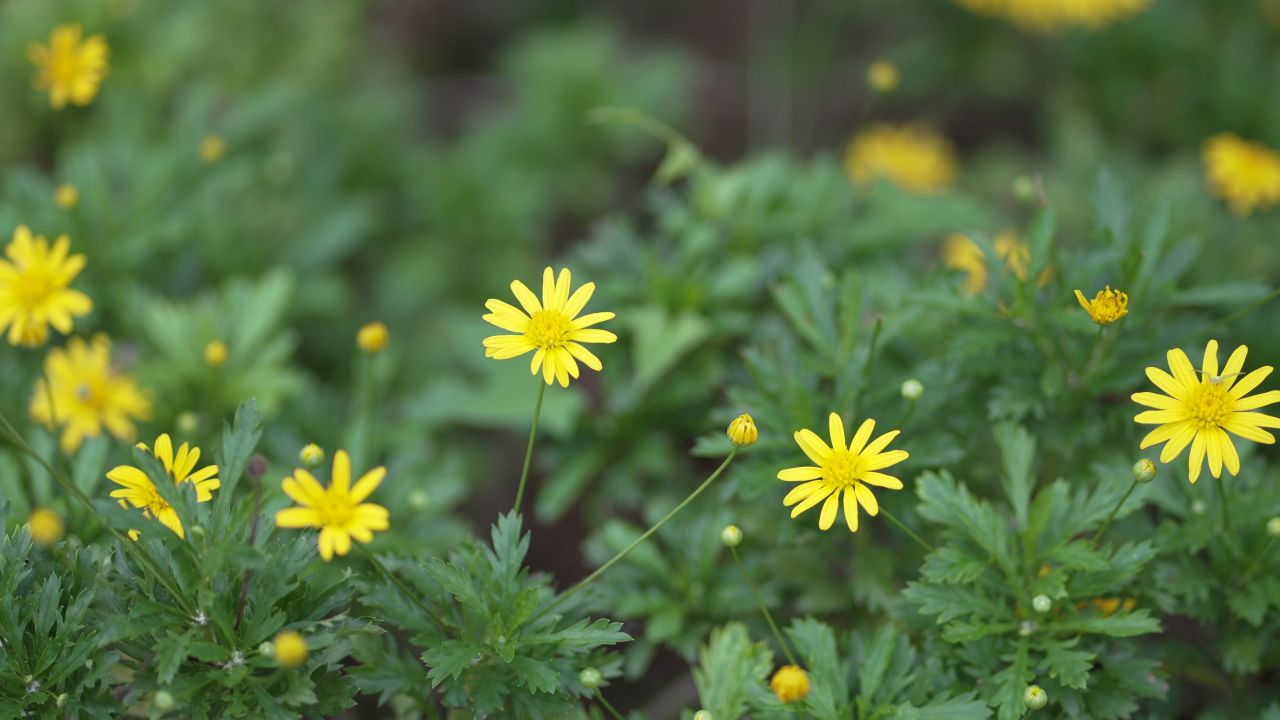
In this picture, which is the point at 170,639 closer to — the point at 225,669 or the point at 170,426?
the point at 225,669

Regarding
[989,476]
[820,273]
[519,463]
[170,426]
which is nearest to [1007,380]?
[989,476]

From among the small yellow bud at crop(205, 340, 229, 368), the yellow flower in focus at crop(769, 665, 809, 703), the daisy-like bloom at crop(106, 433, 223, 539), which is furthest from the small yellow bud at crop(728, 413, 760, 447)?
the small yellow bud at crop(205, 340, 229, 368)

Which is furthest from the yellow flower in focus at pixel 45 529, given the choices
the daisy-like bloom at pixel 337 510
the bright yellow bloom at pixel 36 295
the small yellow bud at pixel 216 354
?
the daisy-like bloom at pixel 337 510

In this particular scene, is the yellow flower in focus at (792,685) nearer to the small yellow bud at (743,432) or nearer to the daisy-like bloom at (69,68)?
the small yellow bud at (743,432)

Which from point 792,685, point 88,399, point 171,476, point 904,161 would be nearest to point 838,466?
point 792,685

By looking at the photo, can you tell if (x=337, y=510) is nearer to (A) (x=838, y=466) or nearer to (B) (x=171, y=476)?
(B) (x=171, y=476)

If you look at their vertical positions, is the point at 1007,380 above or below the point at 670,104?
below
